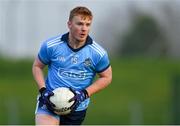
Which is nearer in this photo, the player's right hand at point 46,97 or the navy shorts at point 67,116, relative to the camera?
the player's right hand at point 46,97

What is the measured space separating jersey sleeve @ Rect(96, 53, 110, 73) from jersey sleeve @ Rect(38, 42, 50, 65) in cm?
60

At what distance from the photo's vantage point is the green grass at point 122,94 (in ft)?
73.5

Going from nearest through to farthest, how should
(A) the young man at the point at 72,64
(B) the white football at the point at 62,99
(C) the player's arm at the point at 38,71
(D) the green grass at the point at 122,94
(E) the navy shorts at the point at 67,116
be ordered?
(B) the white football at the point at 62,99 → (A) the young man at the point at 72,64 → (E) the navy shorts at the point at 67,116 → (C) the player's arm at the point at 38,71 → (D) the green grass at the point at 122,94

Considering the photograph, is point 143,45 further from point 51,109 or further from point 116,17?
point 51,109

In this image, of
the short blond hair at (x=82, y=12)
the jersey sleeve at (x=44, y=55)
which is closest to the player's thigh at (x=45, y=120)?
the jersey sleeve at (x=44, y=55)

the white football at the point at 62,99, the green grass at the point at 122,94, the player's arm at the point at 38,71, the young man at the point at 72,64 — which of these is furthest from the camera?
the green grass at the point at 122,94

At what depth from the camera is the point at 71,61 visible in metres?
10.5

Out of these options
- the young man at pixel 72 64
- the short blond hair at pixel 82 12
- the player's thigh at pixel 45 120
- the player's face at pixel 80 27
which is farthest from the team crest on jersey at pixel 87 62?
the player's thigh at pixel 45 120

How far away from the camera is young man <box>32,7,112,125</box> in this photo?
10.4 meters

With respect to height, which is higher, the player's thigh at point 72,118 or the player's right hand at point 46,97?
the player's right hand at point 46,97

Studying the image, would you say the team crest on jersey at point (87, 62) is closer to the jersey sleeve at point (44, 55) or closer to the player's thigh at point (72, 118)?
the jersey sleeve at point (44, 55)

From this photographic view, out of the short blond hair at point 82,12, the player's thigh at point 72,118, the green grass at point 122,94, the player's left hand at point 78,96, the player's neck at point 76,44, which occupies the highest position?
the short blond hair at point 82,12

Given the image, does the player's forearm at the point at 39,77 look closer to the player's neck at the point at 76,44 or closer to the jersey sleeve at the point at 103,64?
the player's neck at the point at 76,44

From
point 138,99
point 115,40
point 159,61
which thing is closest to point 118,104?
point 138,99
